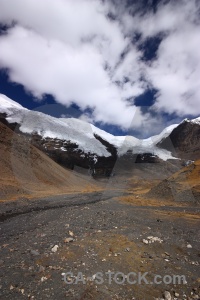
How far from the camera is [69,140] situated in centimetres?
9231

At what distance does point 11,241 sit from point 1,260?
2339 millimetres

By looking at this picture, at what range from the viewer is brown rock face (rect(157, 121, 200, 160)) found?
126125 mm

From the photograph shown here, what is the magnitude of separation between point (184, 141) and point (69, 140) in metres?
70.5

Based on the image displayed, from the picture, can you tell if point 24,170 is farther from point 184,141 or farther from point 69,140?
point 184,141

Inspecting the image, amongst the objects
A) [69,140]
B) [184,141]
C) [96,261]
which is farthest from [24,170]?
[184,141]

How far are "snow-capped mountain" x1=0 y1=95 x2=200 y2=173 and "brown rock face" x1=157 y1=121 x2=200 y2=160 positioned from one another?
1447 centimetres

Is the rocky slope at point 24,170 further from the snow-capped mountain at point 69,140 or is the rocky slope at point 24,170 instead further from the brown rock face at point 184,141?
the brown rock face at point 184,141

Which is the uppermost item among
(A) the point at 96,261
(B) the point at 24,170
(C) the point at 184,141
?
(C) the point at 184,141

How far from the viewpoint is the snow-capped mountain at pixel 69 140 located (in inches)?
3322

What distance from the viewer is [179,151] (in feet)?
429

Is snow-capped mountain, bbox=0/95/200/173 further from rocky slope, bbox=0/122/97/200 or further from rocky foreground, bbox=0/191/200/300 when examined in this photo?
rocky foreground, bbox=0/191/200/300

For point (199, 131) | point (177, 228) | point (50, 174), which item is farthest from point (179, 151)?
point (177, 228)

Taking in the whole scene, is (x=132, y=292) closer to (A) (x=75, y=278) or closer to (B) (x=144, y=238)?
(A) (x=75, y=278)

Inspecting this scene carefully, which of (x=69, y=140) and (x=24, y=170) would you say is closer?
(x=24, y=170)
